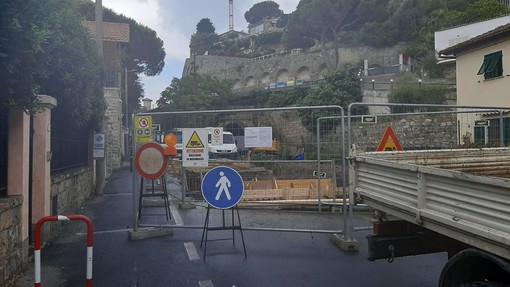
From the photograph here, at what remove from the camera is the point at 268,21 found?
113 meters

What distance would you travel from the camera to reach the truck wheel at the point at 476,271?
9.39 ft

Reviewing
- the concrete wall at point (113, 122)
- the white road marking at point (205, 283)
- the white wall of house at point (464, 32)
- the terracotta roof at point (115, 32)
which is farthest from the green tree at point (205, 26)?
the white road marking at point (205, 283)

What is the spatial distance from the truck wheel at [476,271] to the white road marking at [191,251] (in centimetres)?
428

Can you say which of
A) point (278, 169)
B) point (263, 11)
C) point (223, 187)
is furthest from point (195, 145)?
point (263, 11)

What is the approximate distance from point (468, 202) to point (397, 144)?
487cm

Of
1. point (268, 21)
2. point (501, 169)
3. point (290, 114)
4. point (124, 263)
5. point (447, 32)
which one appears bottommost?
point (124, 263)

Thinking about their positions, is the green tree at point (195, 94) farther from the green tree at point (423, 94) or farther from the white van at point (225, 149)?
the white van at point (225, 149)

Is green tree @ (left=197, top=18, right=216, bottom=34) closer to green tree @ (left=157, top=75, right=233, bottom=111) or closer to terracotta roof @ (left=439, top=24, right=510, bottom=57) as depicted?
green tree @ (left=157, top=75, right=233, bottom=111)

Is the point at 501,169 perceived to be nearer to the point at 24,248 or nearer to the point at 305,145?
the point at 305,145

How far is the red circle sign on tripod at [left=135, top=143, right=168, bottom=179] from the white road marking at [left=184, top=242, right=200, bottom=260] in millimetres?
1337

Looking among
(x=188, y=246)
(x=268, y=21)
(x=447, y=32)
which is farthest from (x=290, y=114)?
(x=268, y=21)

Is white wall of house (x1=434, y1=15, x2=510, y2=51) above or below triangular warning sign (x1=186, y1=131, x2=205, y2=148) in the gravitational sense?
above

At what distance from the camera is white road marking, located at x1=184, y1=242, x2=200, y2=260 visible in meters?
6.88

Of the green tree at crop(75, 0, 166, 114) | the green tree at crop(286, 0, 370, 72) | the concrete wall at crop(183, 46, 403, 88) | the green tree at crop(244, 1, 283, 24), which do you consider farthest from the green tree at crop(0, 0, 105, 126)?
the green tree at crop(244, 1, 283, 24)
